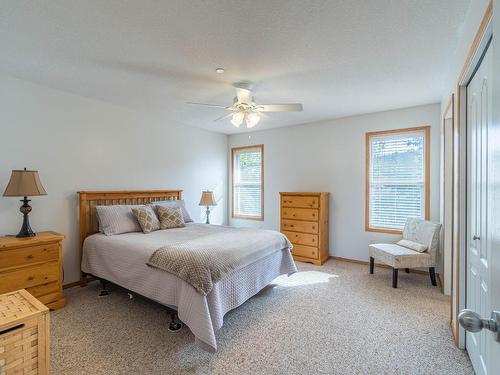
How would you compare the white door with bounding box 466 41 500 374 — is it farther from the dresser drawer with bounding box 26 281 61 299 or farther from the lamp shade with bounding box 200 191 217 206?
the lamp shade with bounding box 200 191 217 206

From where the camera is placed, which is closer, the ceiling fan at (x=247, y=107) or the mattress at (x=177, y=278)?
the mattress at (x=177, y=278)

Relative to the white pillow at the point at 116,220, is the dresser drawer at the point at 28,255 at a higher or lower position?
lower

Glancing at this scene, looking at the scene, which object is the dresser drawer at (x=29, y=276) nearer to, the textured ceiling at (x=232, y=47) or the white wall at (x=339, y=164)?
the textured ceiling at (x=232, y=47)

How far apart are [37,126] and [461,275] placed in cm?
452

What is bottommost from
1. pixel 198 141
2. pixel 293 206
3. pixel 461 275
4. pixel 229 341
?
pixel 229 341

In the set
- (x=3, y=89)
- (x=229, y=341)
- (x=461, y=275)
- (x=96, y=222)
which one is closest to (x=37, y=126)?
(x=3, y=89)

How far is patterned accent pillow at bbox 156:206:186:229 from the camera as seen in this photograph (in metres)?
3.64

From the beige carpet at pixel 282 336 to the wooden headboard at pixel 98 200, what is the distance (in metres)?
0.76

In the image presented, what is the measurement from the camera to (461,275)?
78.5 inches

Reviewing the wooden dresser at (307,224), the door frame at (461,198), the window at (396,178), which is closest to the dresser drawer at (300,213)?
the wooden dresser at (307,224)

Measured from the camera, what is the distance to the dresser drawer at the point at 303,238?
4270mm

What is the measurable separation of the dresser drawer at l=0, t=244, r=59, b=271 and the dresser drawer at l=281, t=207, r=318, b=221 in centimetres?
329

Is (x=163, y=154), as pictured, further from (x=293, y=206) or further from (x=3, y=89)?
(x=293, y=206)

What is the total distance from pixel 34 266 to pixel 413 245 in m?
4.45
